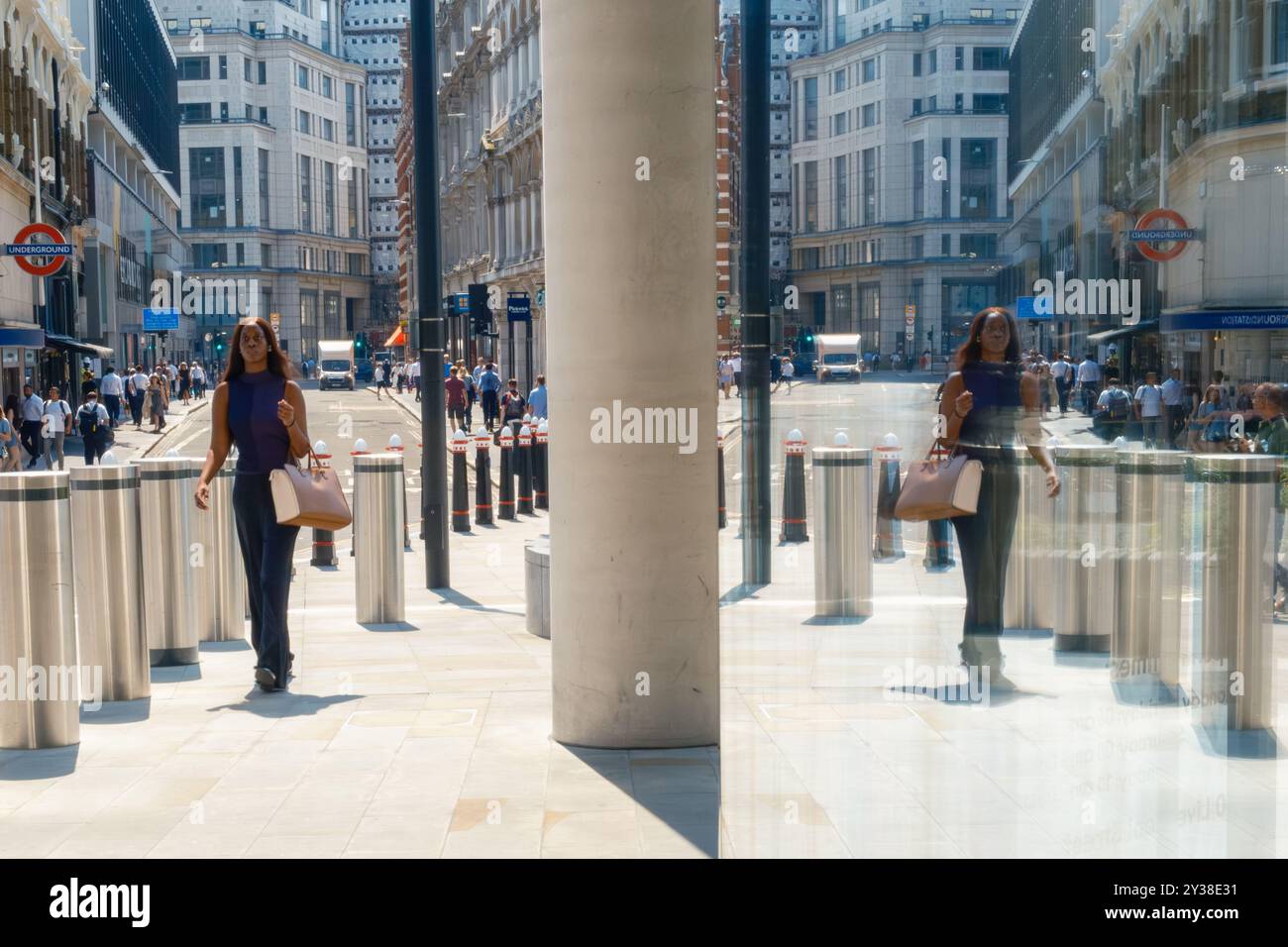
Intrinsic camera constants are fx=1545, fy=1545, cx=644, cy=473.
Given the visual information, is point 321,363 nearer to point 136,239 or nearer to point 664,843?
point 136,239

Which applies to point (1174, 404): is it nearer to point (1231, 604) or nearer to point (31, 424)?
point (1231, 604)

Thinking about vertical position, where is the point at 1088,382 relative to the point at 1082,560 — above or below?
above

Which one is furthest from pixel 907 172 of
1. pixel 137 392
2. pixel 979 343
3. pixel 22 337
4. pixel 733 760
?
pixel 22 337

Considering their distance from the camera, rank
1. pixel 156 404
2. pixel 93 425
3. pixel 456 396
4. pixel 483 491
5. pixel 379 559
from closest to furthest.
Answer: pixel 379 559 < pixel 483 491 < pixel 156 404 < pixel 93 425 < pixel 456 396

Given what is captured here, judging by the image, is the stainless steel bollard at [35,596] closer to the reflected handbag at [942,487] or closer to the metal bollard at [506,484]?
the reflected handbag at [942,487]

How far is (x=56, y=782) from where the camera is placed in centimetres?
558

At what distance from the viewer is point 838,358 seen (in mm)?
3049

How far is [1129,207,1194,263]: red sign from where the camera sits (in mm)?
2410

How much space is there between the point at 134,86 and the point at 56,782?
42.3ft

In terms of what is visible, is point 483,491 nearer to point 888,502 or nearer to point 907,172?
point 888,502

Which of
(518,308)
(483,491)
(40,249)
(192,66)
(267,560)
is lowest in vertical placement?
(483,491)

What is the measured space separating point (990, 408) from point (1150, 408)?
32 centimetres

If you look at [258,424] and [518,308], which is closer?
[258,424]

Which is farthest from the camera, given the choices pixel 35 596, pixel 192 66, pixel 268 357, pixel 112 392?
pixel 112 392
